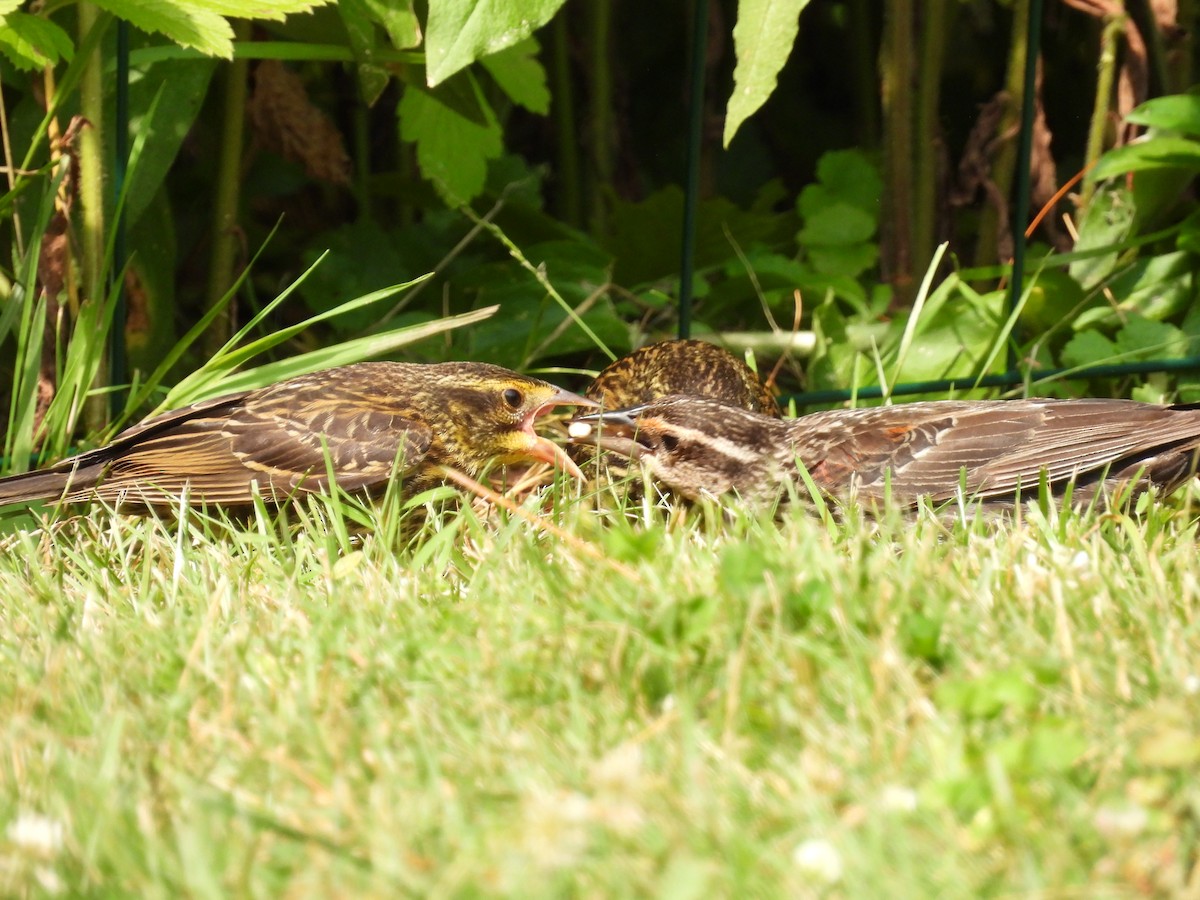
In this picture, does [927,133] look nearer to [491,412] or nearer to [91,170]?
[491,412]

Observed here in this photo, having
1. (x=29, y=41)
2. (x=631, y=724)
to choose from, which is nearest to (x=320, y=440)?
(x=29, y=41)

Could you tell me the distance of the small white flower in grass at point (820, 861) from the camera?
2.04m

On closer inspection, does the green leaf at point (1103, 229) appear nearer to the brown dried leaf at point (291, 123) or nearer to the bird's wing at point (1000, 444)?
the bird's wing at point (1000, 444)

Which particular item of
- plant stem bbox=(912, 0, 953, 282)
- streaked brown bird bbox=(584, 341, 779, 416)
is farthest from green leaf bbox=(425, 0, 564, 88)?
plant stem bbox=(912, 0, 953, 282)

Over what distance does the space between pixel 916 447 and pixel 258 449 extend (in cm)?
206

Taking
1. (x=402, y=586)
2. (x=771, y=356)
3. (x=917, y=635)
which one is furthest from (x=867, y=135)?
(x=917, y=635)

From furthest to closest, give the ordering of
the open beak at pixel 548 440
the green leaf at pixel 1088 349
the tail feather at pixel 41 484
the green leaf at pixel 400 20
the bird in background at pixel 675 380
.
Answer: the green leaf at pixel 1088 349 < the bird in background at pixel 675 380 < the open beak at pixel 548 440 < the green leaf at pixel 400 20 < the tail feather at pixel 41 484

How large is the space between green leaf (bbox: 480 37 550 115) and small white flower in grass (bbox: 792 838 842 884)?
14.0 ft

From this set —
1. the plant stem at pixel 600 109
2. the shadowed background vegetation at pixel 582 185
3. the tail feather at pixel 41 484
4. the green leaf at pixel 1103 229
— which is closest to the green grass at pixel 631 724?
the tail feather at pixel 41 484

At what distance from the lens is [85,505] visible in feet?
16.2

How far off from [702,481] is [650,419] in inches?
10.3

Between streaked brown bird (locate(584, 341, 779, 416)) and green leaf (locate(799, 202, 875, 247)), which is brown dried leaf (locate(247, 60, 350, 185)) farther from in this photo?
green leaf (locate(799, 202, 875, 247))

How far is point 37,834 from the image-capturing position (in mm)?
2229

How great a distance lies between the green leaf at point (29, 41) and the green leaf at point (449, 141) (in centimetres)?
150
